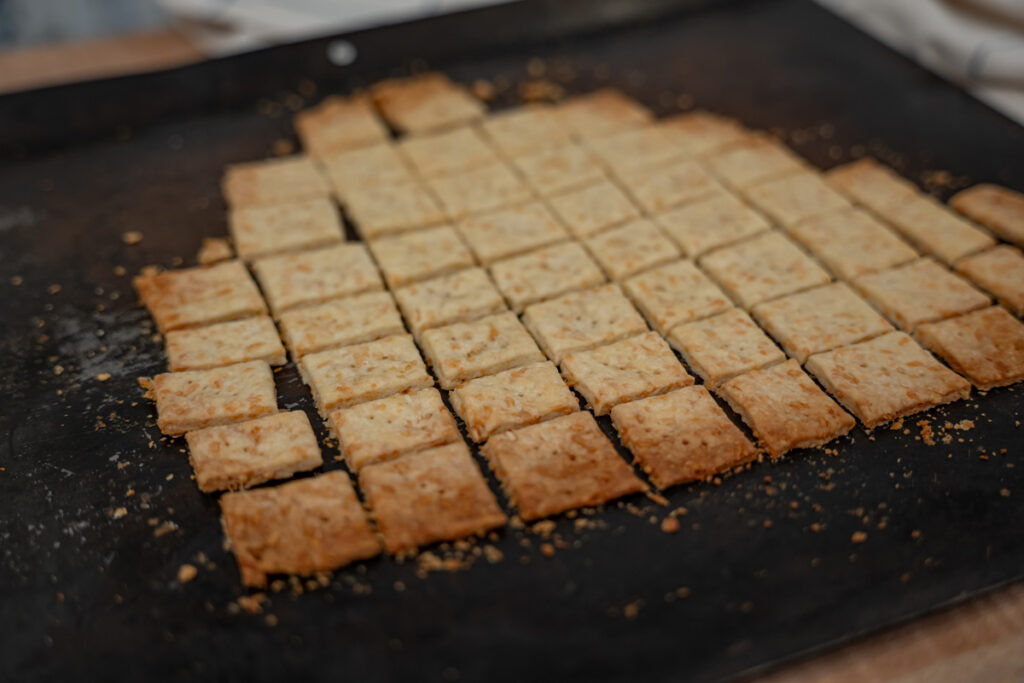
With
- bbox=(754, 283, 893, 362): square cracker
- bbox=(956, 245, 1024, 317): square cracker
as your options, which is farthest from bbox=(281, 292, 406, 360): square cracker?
bbox=(956, 245, 1024, 317): square cracker

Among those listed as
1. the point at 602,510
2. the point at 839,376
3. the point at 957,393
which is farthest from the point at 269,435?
the point at 957,393

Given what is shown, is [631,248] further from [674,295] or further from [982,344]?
[982,344]

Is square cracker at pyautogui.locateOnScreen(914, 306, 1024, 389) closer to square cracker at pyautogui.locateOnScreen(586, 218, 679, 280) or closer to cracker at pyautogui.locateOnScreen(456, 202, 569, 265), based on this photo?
square cracker at pyautogui.locateOnScreen(586, 218, 679, 280)

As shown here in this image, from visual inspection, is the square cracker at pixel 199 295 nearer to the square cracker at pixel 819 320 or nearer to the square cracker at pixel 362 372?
the square cracker at pixel 362 372

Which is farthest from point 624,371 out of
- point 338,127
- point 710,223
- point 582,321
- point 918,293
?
point 338,127

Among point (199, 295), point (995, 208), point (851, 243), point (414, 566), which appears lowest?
point (414, 566)
